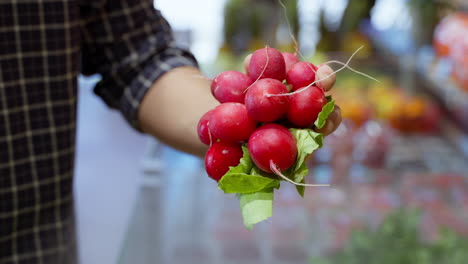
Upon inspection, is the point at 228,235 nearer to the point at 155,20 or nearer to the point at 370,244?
the point at 370,244

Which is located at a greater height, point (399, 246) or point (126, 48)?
point (126, 48)

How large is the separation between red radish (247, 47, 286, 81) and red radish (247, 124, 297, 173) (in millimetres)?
70

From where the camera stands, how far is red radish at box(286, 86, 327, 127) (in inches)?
29.1

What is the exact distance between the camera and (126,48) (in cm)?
124

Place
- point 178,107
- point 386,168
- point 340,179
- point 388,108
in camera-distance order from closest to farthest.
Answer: point 178,107, point 340,179, point 386,168, point 388,108

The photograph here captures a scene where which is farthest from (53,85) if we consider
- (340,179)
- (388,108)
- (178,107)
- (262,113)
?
(388,108)

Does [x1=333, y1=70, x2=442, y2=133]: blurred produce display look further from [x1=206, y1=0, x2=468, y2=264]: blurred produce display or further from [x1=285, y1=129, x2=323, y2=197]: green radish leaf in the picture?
[x1=285, y1=129, x2=323, y2=197]: green radish leaf

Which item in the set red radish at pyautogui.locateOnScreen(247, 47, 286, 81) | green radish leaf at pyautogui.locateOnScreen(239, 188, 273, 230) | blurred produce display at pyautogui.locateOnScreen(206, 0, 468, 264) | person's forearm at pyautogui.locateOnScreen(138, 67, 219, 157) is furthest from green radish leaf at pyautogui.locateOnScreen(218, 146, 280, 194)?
blurred produce display at pyautogui.locateOnScreen(206, 0, 468, 264)

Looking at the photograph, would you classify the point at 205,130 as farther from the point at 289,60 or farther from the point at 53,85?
the point at 53,85

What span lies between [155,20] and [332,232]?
35.8 inches

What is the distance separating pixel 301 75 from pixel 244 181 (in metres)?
0.16

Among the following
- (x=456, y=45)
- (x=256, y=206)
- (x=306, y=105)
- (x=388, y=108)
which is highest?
(x=306, y=105)

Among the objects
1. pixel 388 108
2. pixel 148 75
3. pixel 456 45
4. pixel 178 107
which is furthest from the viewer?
pixel 388 108

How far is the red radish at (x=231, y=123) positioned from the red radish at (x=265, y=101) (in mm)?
11
